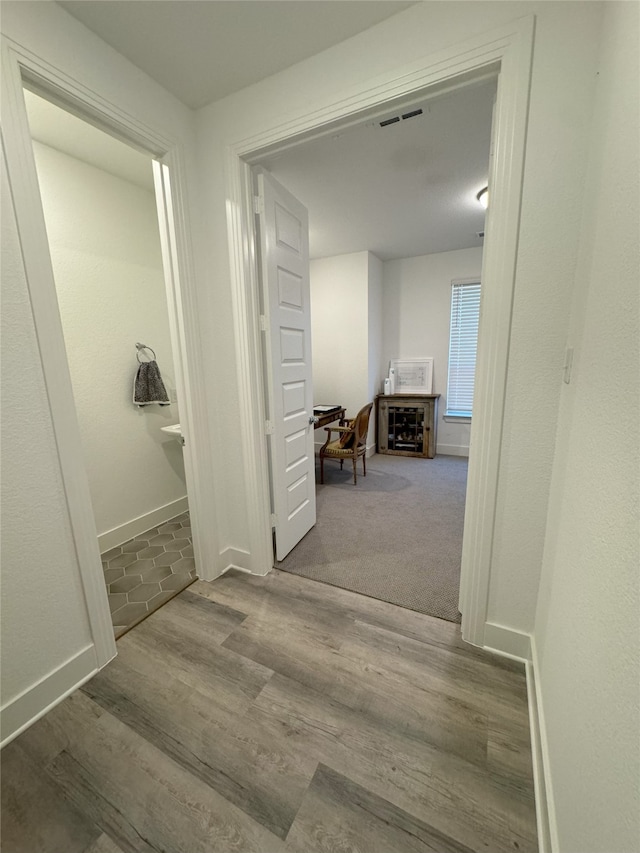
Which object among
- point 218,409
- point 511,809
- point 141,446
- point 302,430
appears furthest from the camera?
point 141,446

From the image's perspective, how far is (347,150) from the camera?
2068mm

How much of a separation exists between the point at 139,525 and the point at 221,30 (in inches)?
117

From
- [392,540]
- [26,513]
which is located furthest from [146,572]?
[392,540]

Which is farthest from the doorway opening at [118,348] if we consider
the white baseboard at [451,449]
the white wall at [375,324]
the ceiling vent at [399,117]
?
the white baseboard at [451,449]

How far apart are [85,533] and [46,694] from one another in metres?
0.62

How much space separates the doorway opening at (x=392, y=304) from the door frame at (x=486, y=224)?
75 millimetres

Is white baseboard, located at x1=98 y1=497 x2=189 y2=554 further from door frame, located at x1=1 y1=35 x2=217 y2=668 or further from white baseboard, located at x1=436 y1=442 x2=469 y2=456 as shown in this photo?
white baseboard, located at x1=436 y1=442 x2=469 y2=456

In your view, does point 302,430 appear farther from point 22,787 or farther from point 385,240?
point 385,240

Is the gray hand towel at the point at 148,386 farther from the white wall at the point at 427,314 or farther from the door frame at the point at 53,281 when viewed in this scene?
the white wall at the point at 427,314

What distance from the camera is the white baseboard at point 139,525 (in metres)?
2.42

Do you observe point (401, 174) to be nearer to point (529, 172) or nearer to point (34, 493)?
point (529, 172)

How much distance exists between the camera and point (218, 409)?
198cm

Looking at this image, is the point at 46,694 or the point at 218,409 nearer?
the point at 46,694

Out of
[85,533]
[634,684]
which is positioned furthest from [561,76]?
[85,533]
